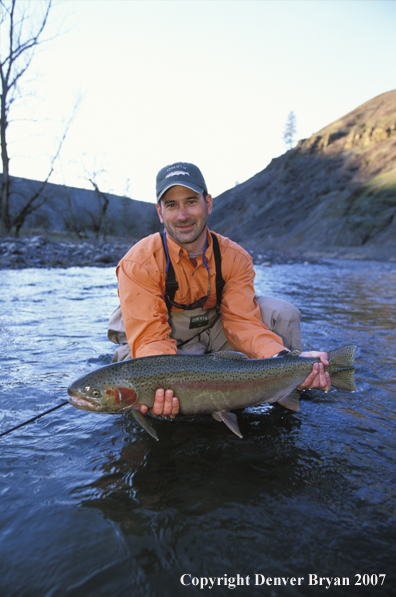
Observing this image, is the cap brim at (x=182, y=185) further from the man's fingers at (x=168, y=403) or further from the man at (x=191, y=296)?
the man's fingers at (x=168, y=403)

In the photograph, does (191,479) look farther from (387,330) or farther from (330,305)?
(330,305)

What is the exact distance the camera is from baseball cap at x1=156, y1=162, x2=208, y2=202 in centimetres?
283

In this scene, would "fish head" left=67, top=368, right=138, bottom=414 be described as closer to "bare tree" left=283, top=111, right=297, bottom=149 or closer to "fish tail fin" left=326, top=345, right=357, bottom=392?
"fish tail fin" left=326, top=345, right=357, bottom=392

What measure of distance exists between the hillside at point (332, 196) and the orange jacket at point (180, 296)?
86.0 feet

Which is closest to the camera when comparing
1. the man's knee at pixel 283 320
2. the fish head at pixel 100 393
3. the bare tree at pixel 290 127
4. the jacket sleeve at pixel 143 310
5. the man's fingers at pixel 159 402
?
the fish head at pixel 100 393

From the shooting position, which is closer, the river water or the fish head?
the river water

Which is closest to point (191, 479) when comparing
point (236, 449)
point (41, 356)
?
point (236, 449)

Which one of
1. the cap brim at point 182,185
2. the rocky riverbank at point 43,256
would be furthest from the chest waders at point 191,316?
the rocky riverbank at point 43,256

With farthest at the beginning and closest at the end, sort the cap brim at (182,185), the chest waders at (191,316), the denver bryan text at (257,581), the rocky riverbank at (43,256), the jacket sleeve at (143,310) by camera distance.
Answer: the rocky riverbank at (43,256) < the chest waders at (191,316) < the cap brim at (182,185) < the jacket sleeve at (143,310) < the denver bryan text at (257,581)

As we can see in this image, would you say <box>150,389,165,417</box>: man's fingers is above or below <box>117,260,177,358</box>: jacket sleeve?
below

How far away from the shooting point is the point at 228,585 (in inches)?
57.2

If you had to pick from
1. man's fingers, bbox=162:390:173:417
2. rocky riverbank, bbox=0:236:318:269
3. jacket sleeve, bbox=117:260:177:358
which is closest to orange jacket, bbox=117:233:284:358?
jacket sleeve, bbox=117:260:177:358

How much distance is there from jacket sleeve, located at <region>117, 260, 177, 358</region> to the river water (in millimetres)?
548

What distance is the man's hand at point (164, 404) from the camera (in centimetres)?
228
